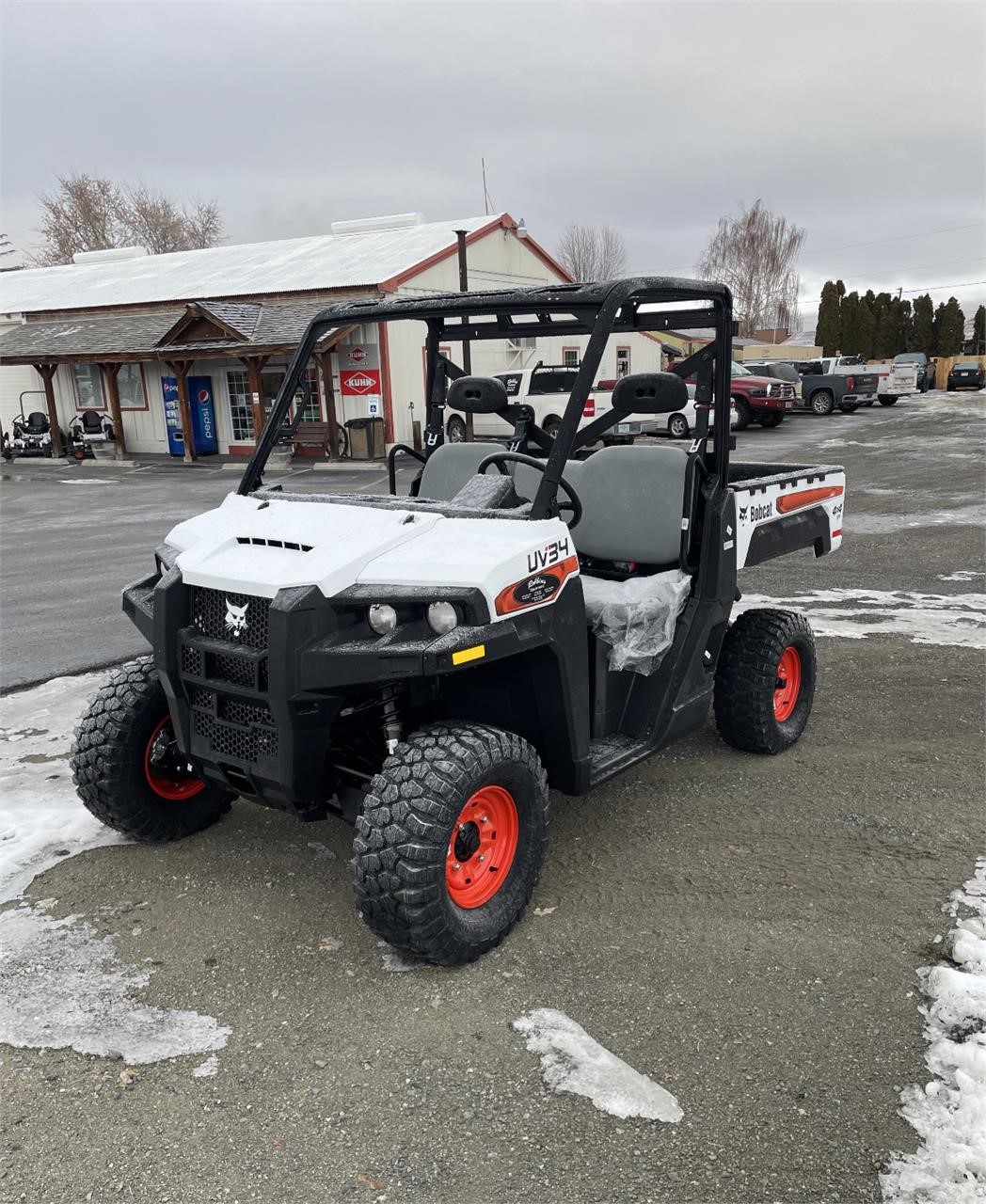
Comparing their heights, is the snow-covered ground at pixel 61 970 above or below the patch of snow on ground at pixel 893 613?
above

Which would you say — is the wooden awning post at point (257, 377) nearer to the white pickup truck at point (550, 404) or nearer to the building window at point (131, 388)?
the building window at point (131, 388)

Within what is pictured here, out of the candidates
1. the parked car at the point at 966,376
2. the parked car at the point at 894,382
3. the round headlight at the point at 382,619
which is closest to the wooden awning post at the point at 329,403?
the parked car at the point at 894,382

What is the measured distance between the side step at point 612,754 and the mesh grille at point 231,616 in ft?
4.38

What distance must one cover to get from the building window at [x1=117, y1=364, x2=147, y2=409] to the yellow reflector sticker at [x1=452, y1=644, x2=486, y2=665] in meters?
25.9

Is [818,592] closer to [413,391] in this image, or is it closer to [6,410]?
[413,391]

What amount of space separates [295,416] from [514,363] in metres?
21.3

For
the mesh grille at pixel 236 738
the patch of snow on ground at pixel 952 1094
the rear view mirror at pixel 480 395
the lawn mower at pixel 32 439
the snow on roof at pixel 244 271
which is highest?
the snow on roof at pixel 244 271

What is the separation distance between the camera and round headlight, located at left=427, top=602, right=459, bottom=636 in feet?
10.3

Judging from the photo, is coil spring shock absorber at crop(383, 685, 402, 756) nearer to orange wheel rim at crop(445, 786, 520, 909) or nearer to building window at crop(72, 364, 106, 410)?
orange wheel rim at crop(445, 786, 520, 909)

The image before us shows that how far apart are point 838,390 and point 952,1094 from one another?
2968 centimetres

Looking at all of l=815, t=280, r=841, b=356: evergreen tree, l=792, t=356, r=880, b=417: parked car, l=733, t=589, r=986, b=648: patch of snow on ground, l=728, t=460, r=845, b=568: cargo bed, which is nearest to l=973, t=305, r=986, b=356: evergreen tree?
l=815, t=280, r=841, b=356: evergreen tree

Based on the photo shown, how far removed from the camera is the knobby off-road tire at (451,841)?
9.99 ft

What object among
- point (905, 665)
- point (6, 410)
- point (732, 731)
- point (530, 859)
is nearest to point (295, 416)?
point (530, 859)

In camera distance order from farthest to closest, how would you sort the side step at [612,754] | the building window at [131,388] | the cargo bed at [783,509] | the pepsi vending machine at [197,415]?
the building window at [131,388]
the pepsi vending machine at [197,415]
the cargo bed at [783,509]
the side step at [612,754]
